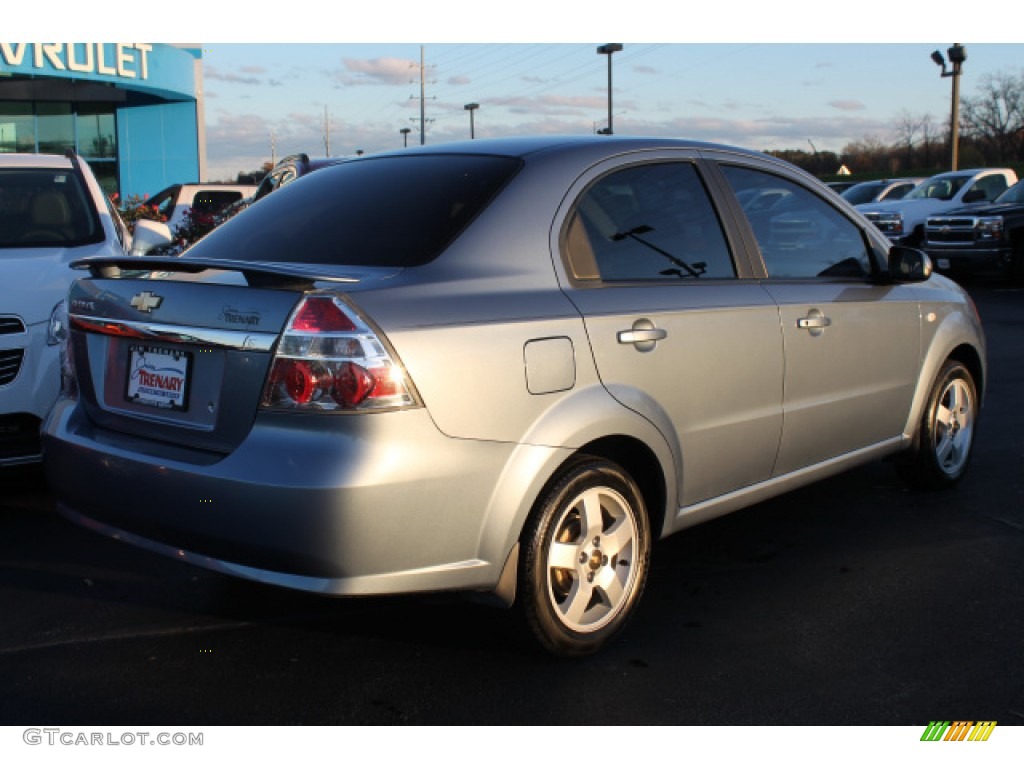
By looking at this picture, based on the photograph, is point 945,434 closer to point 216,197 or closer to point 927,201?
point 216,197

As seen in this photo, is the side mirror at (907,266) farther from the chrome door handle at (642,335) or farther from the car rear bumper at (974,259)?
the car rear bumper at (974,259)

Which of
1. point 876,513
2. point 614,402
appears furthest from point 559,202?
point 876,513

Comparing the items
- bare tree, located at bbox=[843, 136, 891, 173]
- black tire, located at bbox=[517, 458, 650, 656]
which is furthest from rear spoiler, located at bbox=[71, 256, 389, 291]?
bare tree, located at bbox=[843, 136, 891, 173]

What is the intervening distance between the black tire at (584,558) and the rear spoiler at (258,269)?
0.89 m

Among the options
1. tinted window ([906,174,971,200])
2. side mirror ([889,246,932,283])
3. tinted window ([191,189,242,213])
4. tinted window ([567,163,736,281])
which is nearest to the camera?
tinted window ([567,163,736,281])

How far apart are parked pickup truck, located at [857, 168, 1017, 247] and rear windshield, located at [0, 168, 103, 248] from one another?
16541 mm

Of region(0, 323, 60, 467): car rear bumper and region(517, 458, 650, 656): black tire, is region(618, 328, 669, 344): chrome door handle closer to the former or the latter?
region(517, 458, 650, 656): black tire

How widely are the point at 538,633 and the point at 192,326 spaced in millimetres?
1412

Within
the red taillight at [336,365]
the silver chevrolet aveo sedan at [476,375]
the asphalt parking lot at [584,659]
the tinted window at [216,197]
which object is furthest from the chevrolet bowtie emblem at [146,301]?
the tinted window at [216,197]

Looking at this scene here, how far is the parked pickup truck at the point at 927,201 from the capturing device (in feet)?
67.9

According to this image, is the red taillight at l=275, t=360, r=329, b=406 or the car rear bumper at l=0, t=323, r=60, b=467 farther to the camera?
the car rear bumper at l=0, t=323, r=60, b=467

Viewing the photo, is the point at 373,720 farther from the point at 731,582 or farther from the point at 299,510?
the point at 731,582

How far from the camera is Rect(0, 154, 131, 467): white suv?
5.31 m
